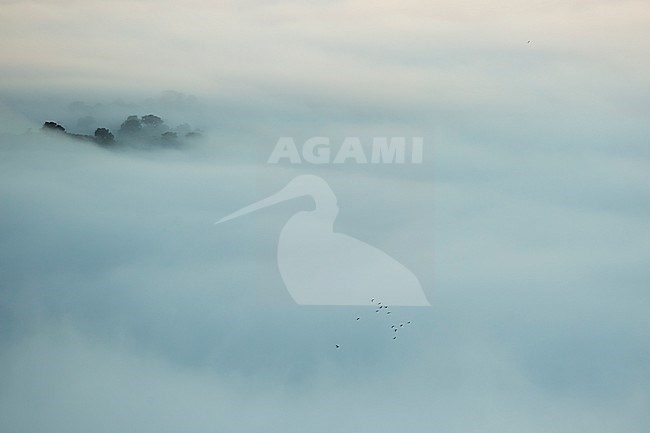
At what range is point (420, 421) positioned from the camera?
4559 millimetres

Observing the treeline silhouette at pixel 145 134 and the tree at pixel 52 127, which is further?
the tree at pixel 52 127

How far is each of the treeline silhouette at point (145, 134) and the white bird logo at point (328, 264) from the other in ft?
1.62

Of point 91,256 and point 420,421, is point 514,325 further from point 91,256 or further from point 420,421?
point 91,256

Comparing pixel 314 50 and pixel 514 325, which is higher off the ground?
pixel 314 50

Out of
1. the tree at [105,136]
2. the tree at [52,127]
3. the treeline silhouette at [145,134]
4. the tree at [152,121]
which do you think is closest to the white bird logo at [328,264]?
the treeline silhouette at [145,134]

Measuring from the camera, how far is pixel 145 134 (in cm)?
479

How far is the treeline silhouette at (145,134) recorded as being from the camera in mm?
4762

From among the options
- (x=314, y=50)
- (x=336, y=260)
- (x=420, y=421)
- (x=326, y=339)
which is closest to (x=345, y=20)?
(x=314, y=50)

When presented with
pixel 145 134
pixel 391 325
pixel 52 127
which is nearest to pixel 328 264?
pixel 391 325

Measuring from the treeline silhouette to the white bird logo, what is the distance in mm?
495

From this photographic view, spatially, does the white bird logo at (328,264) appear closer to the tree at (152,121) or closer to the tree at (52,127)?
the tree at (152,121)

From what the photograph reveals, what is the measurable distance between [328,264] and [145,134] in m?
0.99

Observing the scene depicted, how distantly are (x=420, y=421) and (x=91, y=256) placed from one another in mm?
1598

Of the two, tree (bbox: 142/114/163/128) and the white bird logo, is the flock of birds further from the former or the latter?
tree (bbox: 142/114/163/128)
